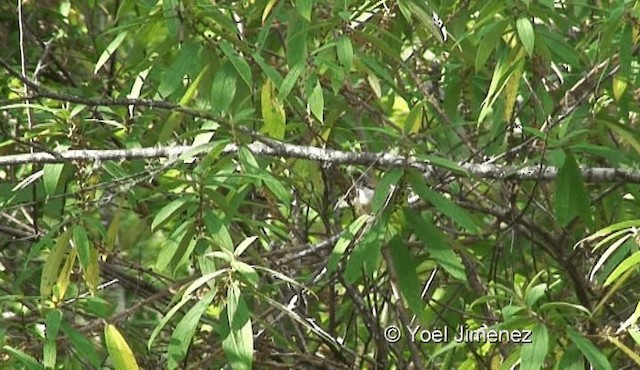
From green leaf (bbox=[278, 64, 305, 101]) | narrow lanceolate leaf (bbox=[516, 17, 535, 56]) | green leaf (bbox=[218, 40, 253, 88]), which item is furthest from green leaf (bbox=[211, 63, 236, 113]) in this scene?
narrow lanceolate leaf (bbox=[516, 17, 535, 56])

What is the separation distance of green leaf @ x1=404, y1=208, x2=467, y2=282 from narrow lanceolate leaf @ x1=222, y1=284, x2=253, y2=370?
49 cm

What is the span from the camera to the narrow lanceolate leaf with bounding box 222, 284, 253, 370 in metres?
2.24

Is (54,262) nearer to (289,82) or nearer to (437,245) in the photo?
(289,82)

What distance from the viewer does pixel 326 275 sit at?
281 centimetres

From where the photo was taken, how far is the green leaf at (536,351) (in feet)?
7.33

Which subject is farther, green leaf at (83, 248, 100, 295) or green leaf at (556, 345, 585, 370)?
green leaf at (83, 248, 100, 295)

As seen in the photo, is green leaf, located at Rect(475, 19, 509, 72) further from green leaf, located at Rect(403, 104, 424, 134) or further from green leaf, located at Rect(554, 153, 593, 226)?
green leaf, located at Rect(554, 153, 593, 226)

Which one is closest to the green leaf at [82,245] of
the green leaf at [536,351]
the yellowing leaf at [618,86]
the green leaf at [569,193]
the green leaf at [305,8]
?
the green leaf at [305,8]

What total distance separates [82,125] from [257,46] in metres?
0.47

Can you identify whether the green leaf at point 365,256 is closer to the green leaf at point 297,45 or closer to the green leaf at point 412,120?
the green leaf at point 412,120

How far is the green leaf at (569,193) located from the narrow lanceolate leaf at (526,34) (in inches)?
16.4

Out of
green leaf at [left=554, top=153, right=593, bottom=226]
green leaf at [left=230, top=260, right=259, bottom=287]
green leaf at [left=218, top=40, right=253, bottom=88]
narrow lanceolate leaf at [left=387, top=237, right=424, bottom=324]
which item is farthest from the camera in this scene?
green leaf at [left=554, top=153, right=593, bottom=226]

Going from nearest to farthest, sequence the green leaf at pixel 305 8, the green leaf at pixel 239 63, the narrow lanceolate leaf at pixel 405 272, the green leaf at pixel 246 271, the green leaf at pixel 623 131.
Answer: the green leaf at pixel 246 271 < the green leaf at pixel 305 8 < the green leaf at pixel 239 63 < the narrow lanceolate leaf at pixel 405 272 < the green leaf at pixel 623 131

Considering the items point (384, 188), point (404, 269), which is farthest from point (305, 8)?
point (404, 269)
